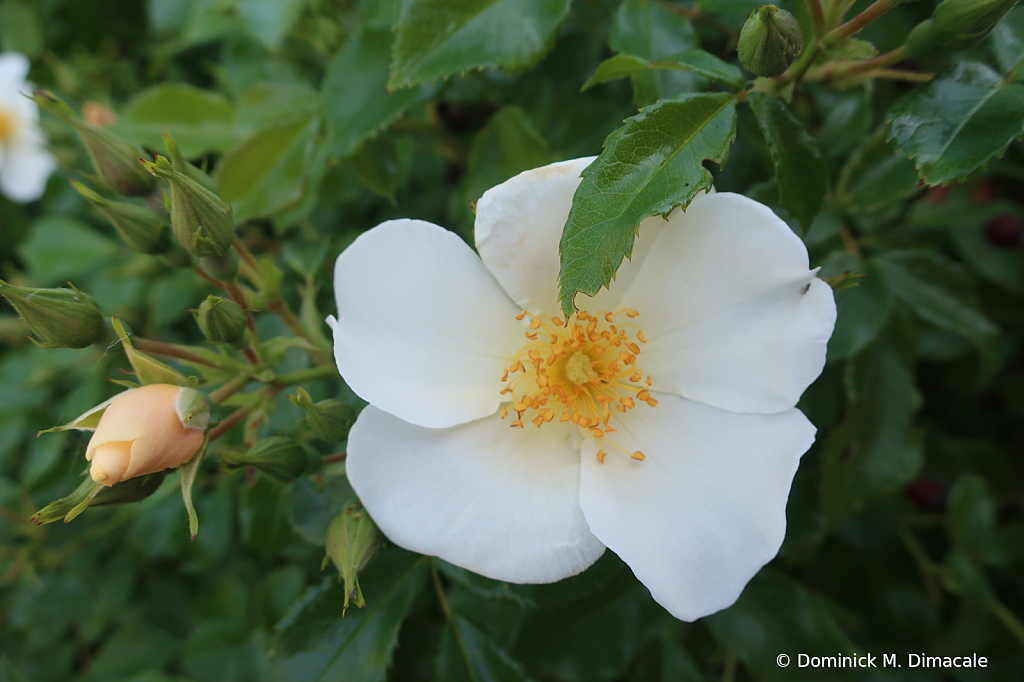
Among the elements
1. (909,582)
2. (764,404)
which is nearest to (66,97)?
(764,404)

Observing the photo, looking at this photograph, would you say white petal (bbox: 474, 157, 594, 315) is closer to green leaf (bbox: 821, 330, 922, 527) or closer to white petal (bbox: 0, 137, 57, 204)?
green leaf (bbox: 821, 330, 922, 527)

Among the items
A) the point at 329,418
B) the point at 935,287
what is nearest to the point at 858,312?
the point at 935,287

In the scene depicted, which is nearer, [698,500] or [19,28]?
[698,500]

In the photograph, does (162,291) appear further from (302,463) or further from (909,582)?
(909,582)

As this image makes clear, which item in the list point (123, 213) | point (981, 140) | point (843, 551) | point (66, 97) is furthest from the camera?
point (66, 97)

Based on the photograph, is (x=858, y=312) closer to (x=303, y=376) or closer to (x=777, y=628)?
(x=777, y=628)

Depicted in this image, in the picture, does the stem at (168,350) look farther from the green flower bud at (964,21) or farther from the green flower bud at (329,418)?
the green flower bud at (964,21)
